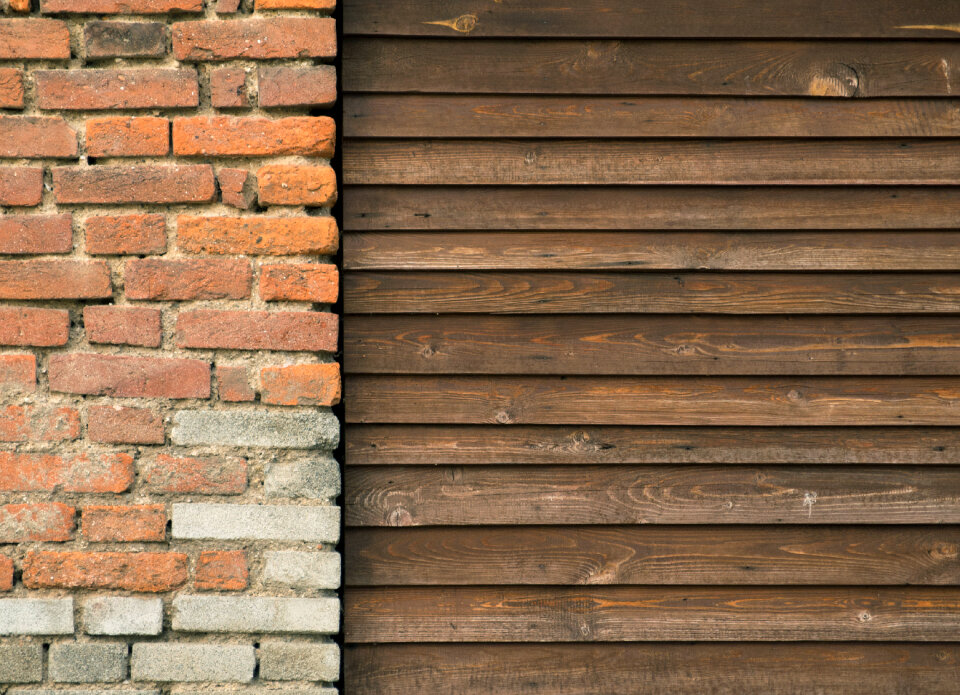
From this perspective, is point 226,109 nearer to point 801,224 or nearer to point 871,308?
point 801,224

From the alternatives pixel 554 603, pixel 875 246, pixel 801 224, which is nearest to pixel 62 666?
pixel 554 603

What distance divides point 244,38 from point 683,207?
99 cm

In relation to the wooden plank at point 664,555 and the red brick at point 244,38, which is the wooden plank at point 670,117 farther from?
the wooden plank at point 664,555

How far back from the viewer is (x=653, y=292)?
165 centimetres

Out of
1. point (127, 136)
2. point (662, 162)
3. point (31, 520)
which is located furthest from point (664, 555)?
point (127, 136)

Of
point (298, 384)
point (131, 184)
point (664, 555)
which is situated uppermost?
point (131, 184)

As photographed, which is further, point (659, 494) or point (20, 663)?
point (659, 494)

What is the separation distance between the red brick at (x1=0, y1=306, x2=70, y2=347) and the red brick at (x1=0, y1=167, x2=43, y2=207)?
0.21 meters

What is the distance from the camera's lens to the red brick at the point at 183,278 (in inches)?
55.9

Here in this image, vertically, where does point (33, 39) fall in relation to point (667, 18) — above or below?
below

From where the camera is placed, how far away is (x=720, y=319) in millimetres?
1655

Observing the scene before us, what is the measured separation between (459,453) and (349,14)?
100 centimetres

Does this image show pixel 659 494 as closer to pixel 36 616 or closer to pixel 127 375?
pixel 127 375

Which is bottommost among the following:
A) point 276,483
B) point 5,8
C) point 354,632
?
point 354,632
